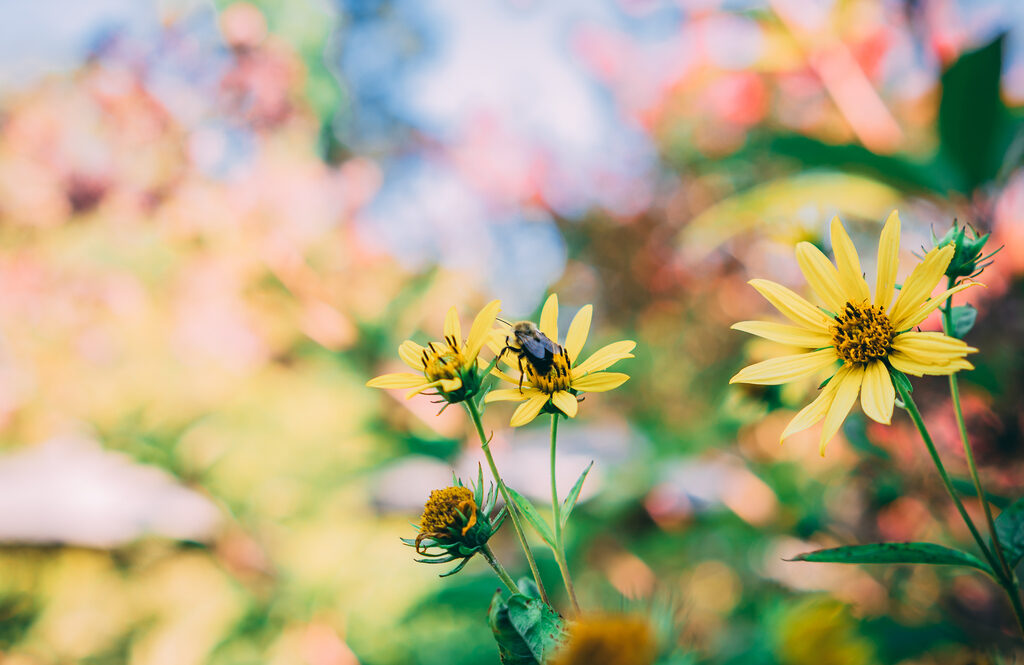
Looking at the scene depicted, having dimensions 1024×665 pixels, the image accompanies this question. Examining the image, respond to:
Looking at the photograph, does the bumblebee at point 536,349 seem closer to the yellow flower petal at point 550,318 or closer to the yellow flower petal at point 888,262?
the yellow flower petal at point 550,318

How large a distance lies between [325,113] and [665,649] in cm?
299

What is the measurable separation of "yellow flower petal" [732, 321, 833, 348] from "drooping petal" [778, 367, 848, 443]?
21 mm

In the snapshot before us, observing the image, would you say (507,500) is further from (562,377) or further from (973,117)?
(973,117)

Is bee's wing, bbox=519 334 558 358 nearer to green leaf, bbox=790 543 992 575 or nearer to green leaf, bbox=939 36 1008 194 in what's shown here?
green leaf, bbox=790 543 992 575

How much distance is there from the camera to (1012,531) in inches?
9.2

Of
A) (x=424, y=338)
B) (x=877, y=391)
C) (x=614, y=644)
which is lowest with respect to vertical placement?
(x=614, y=644)

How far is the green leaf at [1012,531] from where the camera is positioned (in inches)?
8.9

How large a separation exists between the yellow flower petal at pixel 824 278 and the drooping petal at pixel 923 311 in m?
0.03

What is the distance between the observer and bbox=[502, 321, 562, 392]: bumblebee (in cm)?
28

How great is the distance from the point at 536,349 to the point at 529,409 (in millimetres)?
41

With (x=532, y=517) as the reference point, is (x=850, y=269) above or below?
above

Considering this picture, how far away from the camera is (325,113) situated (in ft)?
8.92

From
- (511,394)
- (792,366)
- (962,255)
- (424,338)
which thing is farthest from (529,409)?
(424,338)

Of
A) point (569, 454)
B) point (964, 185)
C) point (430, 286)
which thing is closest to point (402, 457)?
point (430, 286)
